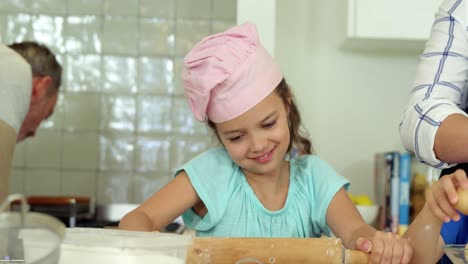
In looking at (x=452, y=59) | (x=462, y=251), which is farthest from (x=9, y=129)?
(x=462, y=251)

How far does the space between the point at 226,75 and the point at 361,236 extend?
0.31 metres

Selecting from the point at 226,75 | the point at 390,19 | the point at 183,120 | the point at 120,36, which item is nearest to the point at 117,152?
the point at 183,120

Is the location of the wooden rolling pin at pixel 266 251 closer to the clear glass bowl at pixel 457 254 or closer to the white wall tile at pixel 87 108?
the clear glass bowl at pixel 457 254

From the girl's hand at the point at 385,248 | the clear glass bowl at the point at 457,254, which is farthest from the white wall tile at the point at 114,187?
the clear glass bowl at the point at 457,254

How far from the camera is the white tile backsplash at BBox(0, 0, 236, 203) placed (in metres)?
2.50

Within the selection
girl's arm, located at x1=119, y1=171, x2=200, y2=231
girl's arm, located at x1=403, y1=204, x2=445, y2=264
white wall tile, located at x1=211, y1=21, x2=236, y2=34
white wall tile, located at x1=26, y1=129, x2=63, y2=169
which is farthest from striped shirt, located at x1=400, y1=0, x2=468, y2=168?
white wall tile, located at x1=26, y1=129, x2=63, y2=169

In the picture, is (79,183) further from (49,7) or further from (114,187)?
(49,7)

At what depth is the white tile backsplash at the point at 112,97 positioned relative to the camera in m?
2.50

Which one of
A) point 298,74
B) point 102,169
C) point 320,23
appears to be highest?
point 320,23

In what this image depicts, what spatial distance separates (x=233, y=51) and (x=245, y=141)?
5.7 inches

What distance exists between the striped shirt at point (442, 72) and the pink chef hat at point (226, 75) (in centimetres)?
24

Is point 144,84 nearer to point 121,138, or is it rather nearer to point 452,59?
point 121,138

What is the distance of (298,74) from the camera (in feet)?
7.30

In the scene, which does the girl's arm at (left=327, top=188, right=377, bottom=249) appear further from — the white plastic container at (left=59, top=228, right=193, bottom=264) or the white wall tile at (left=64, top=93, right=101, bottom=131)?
the white wall tile at (left=64, top=93, right=101, bottom=131)
